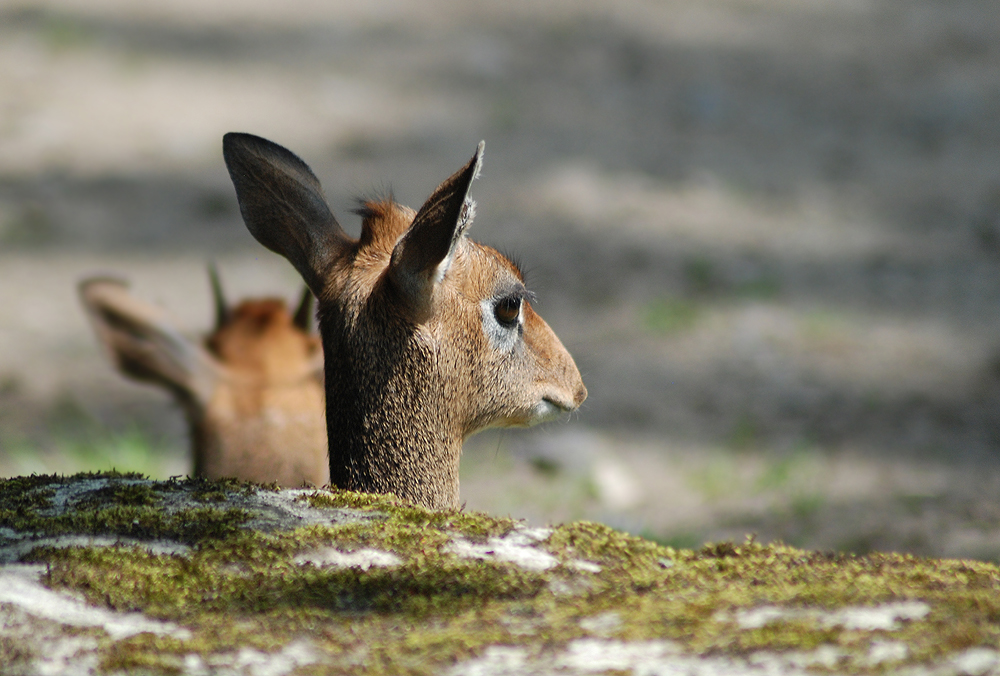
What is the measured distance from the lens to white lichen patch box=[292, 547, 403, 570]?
80.0 inches

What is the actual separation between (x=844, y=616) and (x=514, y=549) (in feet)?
2.26

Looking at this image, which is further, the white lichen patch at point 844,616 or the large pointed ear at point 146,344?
the large pointed ear at point 146,344

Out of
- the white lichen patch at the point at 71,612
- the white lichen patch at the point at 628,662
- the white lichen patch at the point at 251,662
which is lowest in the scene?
the white lichen patch at the point at 628,662

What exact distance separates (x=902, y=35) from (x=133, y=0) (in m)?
7.02

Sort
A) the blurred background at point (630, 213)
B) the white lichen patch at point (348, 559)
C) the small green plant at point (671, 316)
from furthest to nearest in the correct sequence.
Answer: the small green plant at point (671, 316)
the blurred background at point (630, 213)
the white lichen patch at point (348, 559)

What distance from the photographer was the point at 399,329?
3.13m

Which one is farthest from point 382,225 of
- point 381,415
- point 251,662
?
point 251,662

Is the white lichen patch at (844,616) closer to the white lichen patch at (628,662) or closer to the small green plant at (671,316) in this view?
the white lichen patch at (628,662)

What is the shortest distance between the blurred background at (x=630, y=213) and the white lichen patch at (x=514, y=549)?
103 inches

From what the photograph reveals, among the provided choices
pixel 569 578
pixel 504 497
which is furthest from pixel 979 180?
pixel 569 578

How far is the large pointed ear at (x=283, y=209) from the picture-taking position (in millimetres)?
3330

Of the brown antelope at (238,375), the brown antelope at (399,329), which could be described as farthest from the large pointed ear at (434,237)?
the brown antelope at (238,375)

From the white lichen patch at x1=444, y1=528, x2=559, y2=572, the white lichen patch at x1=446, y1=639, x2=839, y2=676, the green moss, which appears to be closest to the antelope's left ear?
the green moss

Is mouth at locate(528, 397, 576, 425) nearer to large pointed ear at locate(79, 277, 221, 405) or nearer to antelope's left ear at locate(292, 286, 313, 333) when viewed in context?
antelope's left ear at locate(292, 286, 313, 333)
